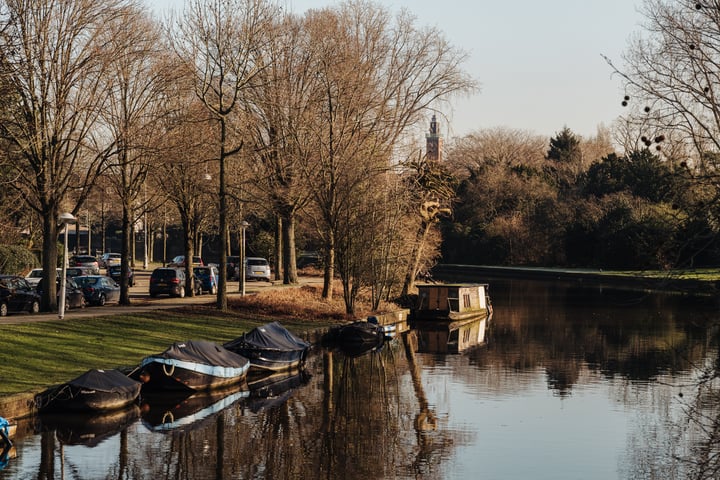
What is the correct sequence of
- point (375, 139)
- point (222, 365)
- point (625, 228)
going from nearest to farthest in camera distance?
point (222, 365) < point (375, 139) < point (625, 228)

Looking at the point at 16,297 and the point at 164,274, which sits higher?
the point at 164,274

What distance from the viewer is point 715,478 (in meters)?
16.8

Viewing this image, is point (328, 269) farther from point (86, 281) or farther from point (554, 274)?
point (554, 274)

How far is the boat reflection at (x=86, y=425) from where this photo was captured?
19.1 m

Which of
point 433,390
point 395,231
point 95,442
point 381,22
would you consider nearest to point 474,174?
point 381,22

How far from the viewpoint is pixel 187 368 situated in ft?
81.6

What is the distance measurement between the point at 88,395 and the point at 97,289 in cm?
2341

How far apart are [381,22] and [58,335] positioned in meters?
29.6

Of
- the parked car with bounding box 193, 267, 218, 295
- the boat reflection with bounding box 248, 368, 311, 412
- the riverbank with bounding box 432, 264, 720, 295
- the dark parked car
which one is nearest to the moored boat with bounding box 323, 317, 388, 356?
the boat reflection with bounding box 248, 368, 311, 412

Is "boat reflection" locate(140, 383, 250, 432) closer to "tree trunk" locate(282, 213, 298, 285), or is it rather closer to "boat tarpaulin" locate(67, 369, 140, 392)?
"boat tarpaulin" locate(67, 369, 140, 392)

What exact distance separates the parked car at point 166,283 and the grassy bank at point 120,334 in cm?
631

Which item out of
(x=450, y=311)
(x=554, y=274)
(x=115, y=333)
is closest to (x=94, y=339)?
(x=115, y=333)

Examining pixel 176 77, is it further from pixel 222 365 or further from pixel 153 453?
pixel 153 453

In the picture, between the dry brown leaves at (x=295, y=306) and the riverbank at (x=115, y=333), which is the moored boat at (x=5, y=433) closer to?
the riverbank at (x=115, y=333)
